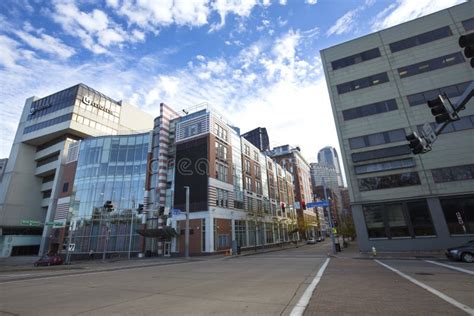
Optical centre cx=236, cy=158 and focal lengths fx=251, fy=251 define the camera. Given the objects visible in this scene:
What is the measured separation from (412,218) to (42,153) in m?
79.0

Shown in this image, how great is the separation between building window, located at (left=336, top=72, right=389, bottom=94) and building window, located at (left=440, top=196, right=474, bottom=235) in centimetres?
1671

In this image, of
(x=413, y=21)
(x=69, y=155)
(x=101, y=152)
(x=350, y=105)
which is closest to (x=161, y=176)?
(x=101, y=152)

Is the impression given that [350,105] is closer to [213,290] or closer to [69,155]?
[213,290]

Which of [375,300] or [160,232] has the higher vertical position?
[160,232]

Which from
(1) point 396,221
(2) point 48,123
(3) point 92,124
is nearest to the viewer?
(1) point 396,221

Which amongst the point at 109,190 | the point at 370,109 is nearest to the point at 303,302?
the point at 370,109

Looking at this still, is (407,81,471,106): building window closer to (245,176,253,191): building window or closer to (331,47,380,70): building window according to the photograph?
(331,47,380,70): building window

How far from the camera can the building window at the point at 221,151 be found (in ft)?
144

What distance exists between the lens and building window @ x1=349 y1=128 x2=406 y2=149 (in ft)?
102

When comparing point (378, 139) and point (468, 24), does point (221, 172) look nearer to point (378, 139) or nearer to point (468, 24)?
point (378, 139)

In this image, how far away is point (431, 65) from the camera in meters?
31.5

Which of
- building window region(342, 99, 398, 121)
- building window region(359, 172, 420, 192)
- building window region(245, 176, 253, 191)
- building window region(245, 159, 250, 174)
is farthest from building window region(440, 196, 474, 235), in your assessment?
building window region(245, 159, 250, 174)

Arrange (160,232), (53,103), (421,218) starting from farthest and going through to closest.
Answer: (53,103) → (160,232) → (421,218)

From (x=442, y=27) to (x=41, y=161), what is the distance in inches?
3431
